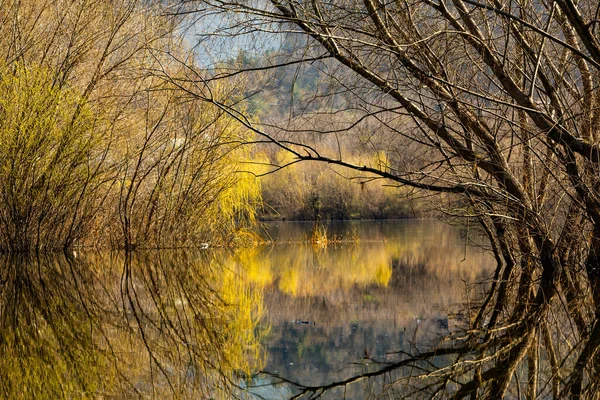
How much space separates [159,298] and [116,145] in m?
5.76

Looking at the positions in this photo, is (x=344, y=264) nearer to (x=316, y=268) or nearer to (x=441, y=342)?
(x=316, y=268)

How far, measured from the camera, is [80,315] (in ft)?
15.9

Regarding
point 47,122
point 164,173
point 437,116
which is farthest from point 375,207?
point 437,116

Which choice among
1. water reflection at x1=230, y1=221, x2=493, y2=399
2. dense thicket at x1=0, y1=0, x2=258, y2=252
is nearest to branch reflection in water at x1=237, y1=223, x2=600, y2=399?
water reflection at x1=230, y1=221, x2=493, y2=399

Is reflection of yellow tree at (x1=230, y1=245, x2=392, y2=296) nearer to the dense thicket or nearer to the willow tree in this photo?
the willow tree

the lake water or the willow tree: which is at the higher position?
the willow tree

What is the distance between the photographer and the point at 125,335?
4.12 metres

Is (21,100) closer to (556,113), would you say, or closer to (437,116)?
(437,116)

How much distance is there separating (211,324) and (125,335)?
592 mm

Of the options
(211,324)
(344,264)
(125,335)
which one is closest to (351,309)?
(211,324)

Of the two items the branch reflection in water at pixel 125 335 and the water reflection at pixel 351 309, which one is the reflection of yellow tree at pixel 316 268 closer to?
the water reflection at pixel 351 309

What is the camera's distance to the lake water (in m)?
3.09

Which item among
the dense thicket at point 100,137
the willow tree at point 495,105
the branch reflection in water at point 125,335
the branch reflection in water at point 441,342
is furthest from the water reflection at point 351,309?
the dense thicket at point 100,137

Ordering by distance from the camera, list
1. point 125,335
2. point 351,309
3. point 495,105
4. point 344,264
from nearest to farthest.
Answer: point 125,335, point 351,309, point 495,105, point 344,264
